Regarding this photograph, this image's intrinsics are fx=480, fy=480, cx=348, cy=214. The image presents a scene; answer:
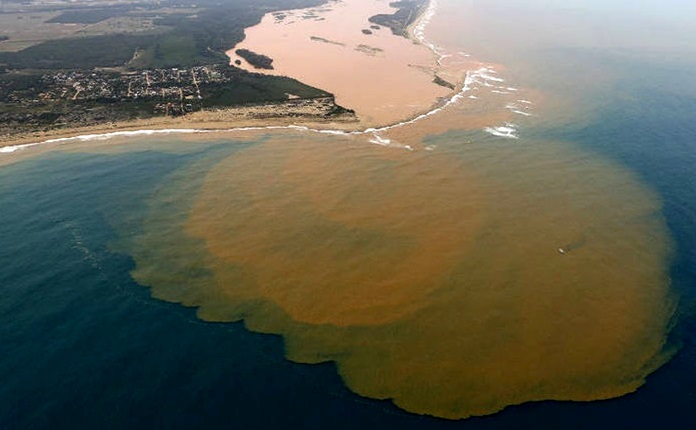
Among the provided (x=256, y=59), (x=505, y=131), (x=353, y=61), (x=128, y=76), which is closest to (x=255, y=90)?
(x=256, y=59)

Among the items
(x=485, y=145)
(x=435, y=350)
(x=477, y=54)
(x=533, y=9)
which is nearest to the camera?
(x=435, y=350)

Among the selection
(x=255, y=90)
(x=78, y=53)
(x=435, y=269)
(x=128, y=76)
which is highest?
(x=435, y=269)

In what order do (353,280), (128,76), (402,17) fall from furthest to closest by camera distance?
1. (402,17)
2. (128,76)
3. (353,280)

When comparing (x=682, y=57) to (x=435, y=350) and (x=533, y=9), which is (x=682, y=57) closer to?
(x=533, y=9)

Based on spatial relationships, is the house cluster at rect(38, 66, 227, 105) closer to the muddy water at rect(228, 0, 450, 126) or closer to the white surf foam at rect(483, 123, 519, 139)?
the muddy water at rect(228, 0, 450, 126)

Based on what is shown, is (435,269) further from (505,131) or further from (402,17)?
(402,17)

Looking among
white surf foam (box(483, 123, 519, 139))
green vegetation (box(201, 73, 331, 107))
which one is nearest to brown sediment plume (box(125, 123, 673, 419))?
white surf foam (box(483, 123, 519, 139))

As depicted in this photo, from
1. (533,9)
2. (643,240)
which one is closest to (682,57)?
(533,9)
